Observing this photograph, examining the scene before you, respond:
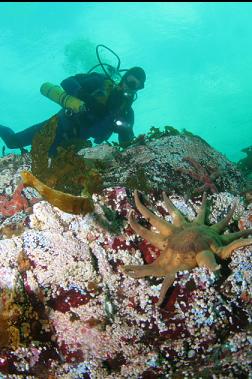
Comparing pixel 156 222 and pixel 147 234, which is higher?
pixel 156 222

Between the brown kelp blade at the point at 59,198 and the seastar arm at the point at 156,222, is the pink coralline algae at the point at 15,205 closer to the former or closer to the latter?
the brown kelp blade at the point at 59,198

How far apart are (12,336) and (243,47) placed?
205 feet

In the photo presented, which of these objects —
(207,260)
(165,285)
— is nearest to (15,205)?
(165,285)

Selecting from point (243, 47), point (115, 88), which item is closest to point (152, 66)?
point (243, 47)

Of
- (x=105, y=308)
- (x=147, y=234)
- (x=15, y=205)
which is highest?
(x=15, y=205)

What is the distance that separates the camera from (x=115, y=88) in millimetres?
8742

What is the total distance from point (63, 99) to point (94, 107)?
85cm

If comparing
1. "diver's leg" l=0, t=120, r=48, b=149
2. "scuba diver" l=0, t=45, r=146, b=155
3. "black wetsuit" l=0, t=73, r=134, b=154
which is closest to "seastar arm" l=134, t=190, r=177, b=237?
"scuba diver" l=0, t=45, r=146, b=155

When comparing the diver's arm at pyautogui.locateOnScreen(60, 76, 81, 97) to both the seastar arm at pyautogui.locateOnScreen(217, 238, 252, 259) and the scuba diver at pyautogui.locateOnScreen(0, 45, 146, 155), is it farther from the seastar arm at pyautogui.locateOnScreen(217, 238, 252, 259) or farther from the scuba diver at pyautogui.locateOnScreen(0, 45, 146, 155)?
the seastar arm at pyautogui.locateOnScreen(217, 238, 252, 259)

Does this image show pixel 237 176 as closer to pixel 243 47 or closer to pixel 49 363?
pixel 49 363

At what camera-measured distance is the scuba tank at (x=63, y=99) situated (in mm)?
8023

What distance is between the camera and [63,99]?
8.54m

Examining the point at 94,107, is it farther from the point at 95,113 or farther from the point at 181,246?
the point at 181,246

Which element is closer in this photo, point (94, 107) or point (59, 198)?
point (59, 198)
